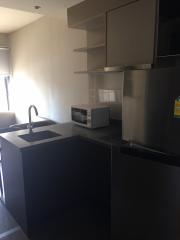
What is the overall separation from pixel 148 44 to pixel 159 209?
1.17 meters

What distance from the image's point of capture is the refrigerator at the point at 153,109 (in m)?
1.30

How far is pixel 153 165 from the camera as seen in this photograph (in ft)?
4.45

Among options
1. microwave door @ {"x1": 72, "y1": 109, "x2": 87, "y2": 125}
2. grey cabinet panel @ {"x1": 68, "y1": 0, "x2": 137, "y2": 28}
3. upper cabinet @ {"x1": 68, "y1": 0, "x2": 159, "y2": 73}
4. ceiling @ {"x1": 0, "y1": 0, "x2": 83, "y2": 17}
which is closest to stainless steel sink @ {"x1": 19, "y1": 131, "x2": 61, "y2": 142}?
microwave door @ {"x1": 72, "y1": 109, "x2": 87, "y2": 125}

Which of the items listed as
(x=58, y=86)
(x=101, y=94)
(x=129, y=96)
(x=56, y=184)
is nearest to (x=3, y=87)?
(x=58, y=86)

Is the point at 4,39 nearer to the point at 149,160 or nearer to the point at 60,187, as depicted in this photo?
the point at 60,187

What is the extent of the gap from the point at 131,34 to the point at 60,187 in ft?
5.31

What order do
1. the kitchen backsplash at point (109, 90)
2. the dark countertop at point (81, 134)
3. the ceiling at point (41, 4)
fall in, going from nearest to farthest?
the dark countertop at point (81, 134)
the ceiling at point (41, 4)
the kitchen backsplash at point (109, 90)

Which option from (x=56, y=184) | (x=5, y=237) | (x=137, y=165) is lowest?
(x=5, y=237)

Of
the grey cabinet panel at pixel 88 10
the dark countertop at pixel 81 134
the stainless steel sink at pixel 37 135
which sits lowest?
the stainless steel sink at pixel 37 135

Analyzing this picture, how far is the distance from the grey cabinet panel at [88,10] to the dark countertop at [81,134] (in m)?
1.12

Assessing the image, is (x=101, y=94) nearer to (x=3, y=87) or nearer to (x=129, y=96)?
(x=129, y=96)

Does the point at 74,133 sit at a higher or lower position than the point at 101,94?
lower

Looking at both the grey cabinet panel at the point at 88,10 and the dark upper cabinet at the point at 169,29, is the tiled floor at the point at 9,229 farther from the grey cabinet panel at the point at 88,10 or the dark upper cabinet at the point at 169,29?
the grey cabinet panel at the point at 88,10

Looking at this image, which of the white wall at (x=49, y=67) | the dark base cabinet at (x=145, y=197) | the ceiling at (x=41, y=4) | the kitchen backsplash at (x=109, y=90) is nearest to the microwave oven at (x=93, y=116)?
the kitchen backsplash at (x=109, y=90)
